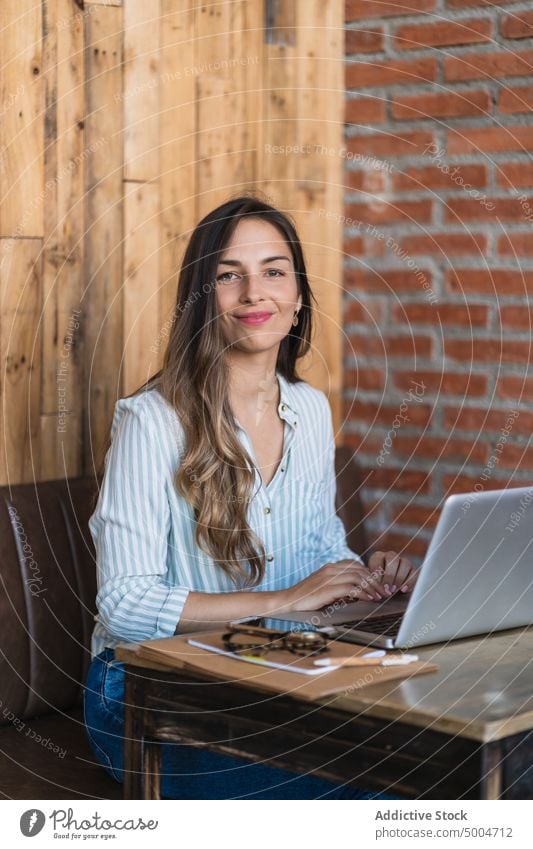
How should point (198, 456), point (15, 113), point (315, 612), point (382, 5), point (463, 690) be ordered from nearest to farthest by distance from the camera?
point (463, 690) → point (315, 612) → point (198, 456) → point (15, 113) → point (382, 5)

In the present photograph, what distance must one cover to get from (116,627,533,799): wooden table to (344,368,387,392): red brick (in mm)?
1179

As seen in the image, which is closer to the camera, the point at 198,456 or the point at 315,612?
the point at 315,612

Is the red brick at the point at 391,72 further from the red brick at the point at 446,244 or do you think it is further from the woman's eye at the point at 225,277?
the woman's eye at the point at 225,277

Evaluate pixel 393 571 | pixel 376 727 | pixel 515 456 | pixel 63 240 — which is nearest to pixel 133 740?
pixel 376 727

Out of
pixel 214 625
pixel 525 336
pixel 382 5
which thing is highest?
pixel 382 5

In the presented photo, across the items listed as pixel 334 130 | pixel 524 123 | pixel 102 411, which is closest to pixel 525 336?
pixel 524 123

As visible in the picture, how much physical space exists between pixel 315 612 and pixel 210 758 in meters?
0.23

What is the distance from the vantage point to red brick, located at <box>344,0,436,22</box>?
93.2 inches

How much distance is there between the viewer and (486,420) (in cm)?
232

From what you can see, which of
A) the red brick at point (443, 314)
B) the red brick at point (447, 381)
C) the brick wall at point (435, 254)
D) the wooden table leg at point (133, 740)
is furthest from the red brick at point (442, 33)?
the wooden table leg at point (133, 740)

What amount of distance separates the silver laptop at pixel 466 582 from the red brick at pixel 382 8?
130 cm

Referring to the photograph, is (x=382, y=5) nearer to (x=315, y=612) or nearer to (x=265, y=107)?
(x=265, y=107)

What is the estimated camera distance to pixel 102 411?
7.30 ft

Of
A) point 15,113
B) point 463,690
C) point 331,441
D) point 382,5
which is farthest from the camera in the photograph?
point 382,5
